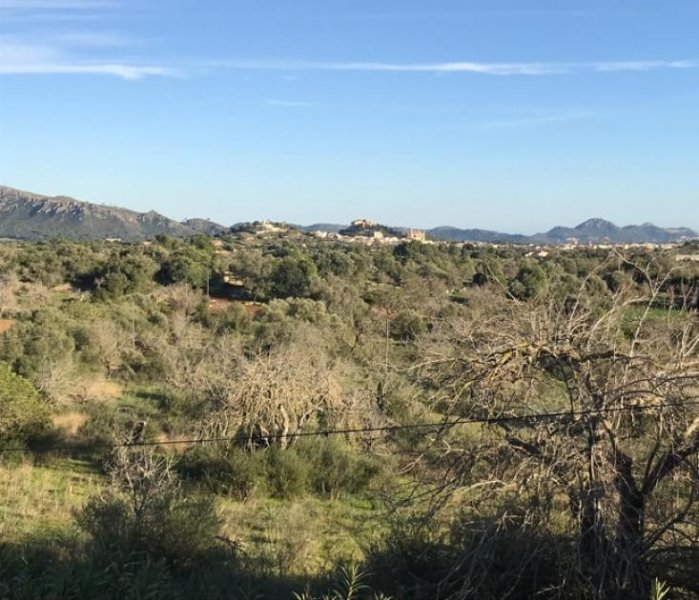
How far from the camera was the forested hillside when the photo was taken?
6.21 m

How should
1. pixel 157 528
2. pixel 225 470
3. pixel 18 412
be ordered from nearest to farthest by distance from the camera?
1. pixel 157 528
2. pixel 225 470
3. pixel 18 412

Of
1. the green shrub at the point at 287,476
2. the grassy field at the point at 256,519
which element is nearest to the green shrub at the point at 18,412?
the grassy field at the point at 256,519

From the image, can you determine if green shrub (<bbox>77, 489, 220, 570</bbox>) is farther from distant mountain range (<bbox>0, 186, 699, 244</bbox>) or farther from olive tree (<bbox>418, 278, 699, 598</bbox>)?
distant mountain range (<bbox>0, 186, 699, 244</bbox>)

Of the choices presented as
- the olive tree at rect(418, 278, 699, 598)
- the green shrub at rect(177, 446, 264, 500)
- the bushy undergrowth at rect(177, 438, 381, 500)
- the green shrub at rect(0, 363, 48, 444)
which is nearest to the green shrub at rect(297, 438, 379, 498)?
the bushy undergrowth at rect(177, 438, 381, 500)

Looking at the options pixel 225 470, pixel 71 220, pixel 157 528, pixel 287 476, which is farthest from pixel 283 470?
pixel 71 220

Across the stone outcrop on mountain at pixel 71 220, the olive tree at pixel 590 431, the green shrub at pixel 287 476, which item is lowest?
the green shrub at pixel 287 476

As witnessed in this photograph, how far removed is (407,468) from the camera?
6.64 m

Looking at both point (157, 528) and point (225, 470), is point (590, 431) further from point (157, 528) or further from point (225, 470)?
point (225, 470)

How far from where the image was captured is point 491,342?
7184 millimetres

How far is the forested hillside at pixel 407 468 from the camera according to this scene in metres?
6.21

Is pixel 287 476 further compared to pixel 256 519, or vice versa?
pixel 287 476

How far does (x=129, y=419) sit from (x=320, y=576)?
10.6 m

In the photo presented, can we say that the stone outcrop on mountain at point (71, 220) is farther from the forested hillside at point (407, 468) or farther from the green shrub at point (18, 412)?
the forested hillside at point (407, 468)

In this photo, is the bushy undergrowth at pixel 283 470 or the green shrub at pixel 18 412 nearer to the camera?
the bushy undergrowth at pixel 283 470
